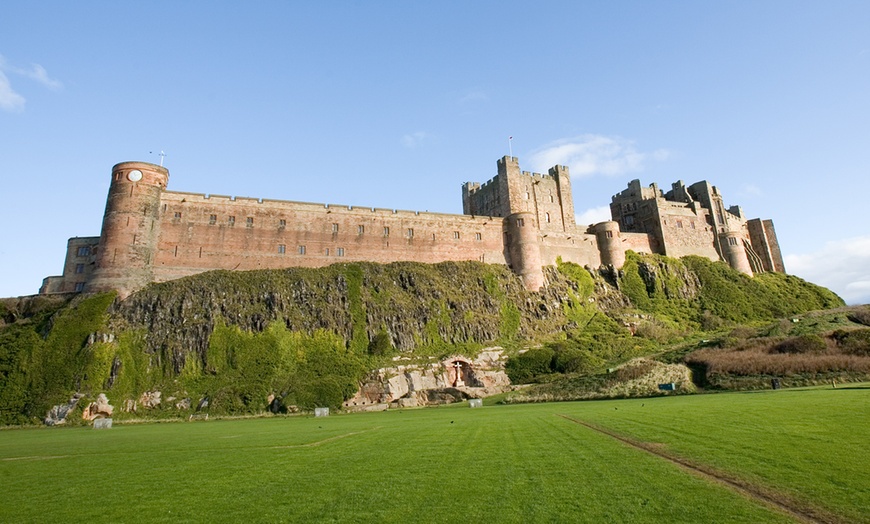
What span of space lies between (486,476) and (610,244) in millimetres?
60054

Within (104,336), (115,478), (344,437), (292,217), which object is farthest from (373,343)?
(115,478)

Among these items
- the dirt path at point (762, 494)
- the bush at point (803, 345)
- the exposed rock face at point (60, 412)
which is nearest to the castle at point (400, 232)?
the exposed rock face at point (60, 412)

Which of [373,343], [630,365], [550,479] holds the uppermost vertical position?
[373,343]

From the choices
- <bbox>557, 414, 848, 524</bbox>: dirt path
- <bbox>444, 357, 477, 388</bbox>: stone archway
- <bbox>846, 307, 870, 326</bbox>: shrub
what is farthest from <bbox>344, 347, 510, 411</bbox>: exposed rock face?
<bbox>557, 414, 848, 524</bbox>: dirt path

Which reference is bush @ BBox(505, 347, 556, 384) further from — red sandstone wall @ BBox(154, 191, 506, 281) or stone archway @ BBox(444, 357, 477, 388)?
red sandstone wall @ BBox(154, 191, 506, 281)

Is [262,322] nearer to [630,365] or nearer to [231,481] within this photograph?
[630,365]

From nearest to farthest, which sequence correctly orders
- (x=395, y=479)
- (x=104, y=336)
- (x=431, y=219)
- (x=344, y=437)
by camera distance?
(x=395, y=479)
(x=344, y=437)
(x=104, y=336)
(x=431, y=219)

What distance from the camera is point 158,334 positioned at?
42625 mm

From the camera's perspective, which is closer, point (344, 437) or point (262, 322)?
point (344, 437)

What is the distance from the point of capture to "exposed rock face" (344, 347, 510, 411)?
43.0m

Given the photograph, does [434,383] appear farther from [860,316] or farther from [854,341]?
[860,316]

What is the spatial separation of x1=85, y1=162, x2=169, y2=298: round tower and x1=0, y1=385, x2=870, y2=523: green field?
32436mm

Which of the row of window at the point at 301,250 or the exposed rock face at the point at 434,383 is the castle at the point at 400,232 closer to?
the row of window at the point at 301,250

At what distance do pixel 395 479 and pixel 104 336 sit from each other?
135ft
